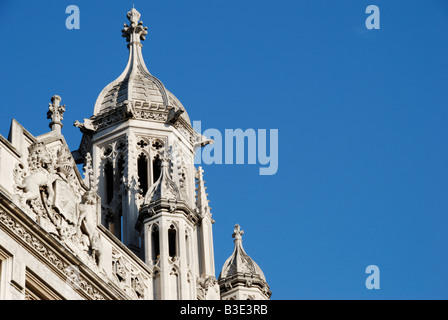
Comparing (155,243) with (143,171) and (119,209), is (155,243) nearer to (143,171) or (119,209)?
(119,209)

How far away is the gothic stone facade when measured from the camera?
1021 inches

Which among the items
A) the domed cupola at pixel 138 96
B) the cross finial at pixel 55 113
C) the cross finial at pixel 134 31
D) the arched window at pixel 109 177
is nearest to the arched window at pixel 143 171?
the arched window at pixel 109 177

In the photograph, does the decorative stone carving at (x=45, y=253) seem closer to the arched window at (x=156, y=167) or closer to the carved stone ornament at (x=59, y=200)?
the carved stone ornament at (x=59, y=200)

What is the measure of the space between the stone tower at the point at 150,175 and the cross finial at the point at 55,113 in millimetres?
3976

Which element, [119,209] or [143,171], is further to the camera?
[143,171]

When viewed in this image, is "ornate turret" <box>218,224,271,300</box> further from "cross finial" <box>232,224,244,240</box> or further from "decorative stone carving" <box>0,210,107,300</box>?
"decorative stone carving" <box>0,210,107,300</box>

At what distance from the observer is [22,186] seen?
86.3ft

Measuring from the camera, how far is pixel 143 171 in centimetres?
3772

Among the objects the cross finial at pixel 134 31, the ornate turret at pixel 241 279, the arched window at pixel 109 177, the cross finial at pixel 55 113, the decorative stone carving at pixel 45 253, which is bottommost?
the decorative stone carving at pixel 45 253

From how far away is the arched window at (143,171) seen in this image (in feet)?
122

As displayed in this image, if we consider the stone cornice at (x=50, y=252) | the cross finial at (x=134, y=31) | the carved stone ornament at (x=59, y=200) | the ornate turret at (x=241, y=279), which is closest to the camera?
the stone cornice at (x=50, y=252)

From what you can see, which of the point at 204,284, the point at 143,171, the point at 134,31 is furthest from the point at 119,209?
the point at 134,31

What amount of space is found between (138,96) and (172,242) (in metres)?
6.73

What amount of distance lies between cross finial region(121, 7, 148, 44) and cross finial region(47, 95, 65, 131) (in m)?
12.0
